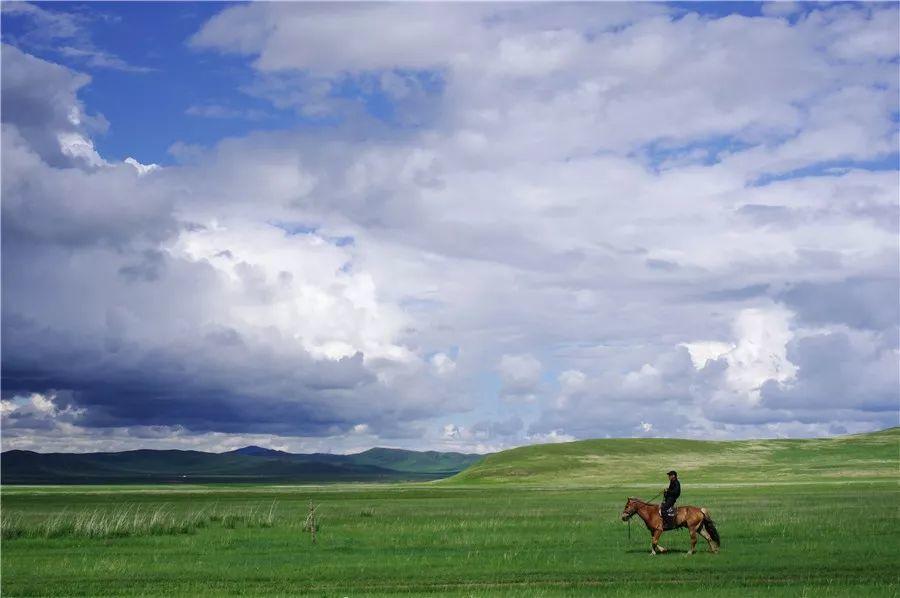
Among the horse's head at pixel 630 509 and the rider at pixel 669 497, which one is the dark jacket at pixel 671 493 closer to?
the rider at pixel 669 497

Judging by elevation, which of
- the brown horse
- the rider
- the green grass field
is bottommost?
the green grass field

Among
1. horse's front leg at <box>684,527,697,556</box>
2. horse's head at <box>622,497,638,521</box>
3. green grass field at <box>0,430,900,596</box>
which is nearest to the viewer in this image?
green grass field at <box>0,430,900,596</box>

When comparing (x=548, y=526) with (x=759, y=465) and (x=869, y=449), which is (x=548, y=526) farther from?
(x=869, y=449)

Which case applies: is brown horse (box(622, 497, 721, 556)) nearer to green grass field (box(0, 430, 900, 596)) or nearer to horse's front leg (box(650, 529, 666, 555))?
horse's front leg (box(650, 529, 666, 555))

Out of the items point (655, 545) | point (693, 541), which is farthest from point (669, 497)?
point (655, 545)

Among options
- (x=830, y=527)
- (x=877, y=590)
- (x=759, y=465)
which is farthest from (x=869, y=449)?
(x=877, y=590)

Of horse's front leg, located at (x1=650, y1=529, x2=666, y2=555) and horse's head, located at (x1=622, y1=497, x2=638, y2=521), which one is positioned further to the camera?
horse's head, located at (x1=622, y1=497, x2=638, y2=521)

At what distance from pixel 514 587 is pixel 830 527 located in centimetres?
2335

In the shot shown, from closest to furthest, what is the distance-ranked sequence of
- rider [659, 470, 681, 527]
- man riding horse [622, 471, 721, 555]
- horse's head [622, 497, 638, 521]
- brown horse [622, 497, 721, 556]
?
brown horse [622, 497, 721, 556], man riding horse [622, 471, 721, 555], rider [659, 470, 681, 527], horse's head [622, 497, 638, 521]

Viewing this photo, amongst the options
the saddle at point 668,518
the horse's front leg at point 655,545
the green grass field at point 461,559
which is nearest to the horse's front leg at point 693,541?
the green grass field at point 461,559

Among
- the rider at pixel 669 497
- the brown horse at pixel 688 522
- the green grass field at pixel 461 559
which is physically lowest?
the green grass field at pixel 461 559

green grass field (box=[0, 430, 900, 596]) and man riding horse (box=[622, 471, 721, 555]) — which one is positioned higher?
man riding horse (box=[622, 471, 721, 555])

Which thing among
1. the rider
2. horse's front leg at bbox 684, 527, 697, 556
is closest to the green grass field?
horse's front leg at bbox 684, 527, 697, 556

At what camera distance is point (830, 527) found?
139 ft
